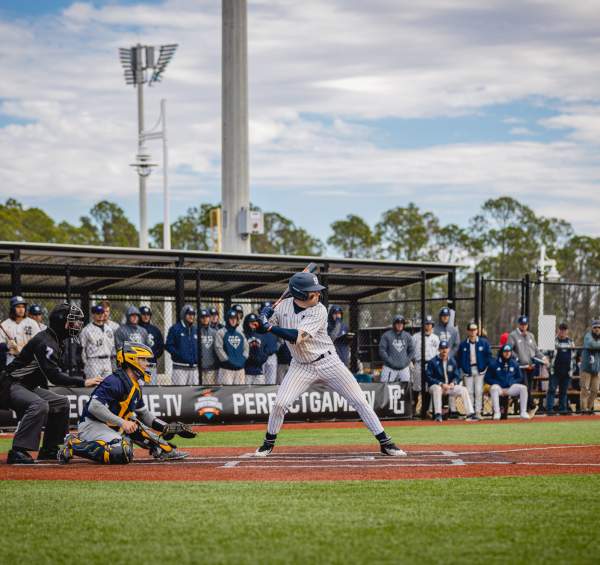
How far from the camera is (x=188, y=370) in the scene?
17.2m

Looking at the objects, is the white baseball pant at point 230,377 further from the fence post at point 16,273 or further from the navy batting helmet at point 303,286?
the navy batting helmet at point 303,286

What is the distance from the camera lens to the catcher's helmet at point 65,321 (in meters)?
10.2

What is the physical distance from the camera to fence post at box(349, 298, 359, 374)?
19984 mm

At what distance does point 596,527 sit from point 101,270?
A: 1361 cm

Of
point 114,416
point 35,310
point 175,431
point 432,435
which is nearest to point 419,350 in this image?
point 432,435

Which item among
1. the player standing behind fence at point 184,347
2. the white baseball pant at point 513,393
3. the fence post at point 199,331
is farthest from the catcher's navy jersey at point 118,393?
the white baseball pant at point 513,393

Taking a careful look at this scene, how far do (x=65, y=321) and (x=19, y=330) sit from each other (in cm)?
517

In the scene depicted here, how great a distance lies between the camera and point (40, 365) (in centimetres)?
1014

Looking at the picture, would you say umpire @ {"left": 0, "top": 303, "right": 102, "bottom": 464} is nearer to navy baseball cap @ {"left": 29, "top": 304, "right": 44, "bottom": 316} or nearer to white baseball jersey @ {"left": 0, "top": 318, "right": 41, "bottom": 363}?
white baseball jersey @ {"left": 0, "top": 318, "right": 41, "bottom": 363}

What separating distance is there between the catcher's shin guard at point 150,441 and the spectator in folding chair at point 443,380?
916 centimetres

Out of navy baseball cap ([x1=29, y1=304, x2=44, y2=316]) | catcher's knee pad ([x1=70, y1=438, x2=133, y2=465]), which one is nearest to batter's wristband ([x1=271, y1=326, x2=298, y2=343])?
catcher's knee pad ([x1=70, y1=438, x2=133, y2=465])

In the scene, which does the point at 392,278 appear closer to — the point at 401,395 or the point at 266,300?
the point at 401,395

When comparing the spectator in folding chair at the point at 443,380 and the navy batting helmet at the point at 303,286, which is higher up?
the navy batting helmet at the point at 303,286

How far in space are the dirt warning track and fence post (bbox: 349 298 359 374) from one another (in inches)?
329
